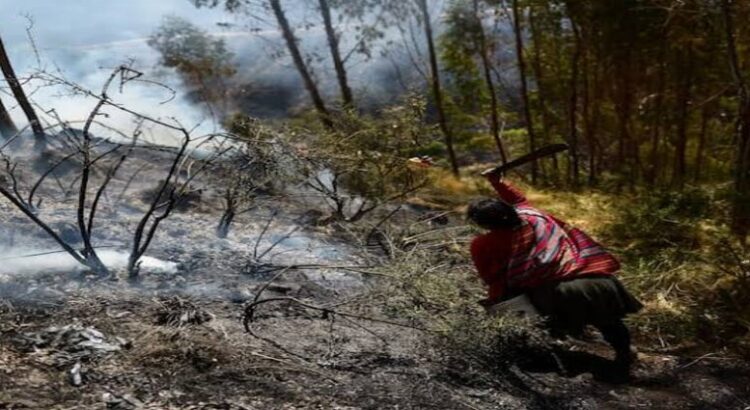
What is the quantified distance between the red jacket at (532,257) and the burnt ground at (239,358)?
0.50m

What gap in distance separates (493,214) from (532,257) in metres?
0.32

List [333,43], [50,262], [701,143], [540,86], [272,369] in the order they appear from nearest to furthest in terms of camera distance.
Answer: [272,369] → [50,262] → [701,143] → [333,43] → [540,86]

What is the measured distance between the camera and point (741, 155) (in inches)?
227

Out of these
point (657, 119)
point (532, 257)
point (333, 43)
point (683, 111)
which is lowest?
point (657, 119)

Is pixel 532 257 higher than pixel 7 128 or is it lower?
lower

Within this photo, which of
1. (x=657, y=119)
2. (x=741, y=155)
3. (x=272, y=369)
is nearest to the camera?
(x=272, y=369)

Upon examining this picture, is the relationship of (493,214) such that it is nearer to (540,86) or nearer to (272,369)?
(272,369)

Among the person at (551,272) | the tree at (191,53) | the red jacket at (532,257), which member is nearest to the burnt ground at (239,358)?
the person at (551,272)

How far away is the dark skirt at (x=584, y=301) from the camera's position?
3.35m

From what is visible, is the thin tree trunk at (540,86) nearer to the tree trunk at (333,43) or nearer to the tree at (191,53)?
the tree trunk at (333,43)

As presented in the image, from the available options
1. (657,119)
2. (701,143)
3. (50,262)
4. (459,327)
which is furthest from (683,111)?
(50,262)

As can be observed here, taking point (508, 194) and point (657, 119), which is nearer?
point (508, 194)

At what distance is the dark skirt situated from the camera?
3.35 m

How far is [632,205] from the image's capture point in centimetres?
756
